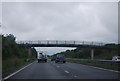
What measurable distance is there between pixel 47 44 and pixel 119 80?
66.3 m

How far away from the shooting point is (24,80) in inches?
659

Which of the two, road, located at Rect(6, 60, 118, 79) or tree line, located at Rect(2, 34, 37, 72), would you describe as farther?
tree line, located at Rect(2, 34, 37, 72)

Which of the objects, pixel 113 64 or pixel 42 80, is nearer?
pixel 42 80

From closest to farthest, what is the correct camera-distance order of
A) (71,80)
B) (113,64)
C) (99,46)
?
(71,80) < (113,64) < (99,46)

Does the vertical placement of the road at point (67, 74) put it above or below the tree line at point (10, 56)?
below

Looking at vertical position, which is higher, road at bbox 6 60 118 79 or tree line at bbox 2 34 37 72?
tree line at bbox 2 34 37 72

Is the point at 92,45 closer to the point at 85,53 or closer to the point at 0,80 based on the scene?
the point at 85,53

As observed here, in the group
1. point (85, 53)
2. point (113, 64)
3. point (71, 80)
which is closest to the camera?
point (71, 80)

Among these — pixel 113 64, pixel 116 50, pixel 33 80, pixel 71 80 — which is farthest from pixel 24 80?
pixel 116 50

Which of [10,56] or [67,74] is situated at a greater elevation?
[10,56]

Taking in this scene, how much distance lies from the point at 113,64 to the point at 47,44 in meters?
49.5

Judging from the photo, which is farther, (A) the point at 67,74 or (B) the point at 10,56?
(B) the point at 10,56

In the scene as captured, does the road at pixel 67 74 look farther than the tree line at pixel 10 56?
No

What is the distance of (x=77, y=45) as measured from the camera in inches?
3214
